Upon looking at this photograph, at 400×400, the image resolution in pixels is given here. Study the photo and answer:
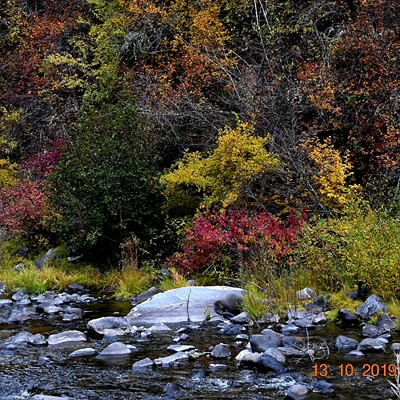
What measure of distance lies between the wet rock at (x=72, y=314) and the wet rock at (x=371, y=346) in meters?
4.28

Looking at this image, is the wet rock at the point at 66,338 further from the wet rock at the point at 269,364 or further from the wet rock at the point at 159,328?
the wet rock at the point at 269,364

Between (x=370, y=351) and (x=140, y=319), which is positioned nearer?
(x=370, y=351)

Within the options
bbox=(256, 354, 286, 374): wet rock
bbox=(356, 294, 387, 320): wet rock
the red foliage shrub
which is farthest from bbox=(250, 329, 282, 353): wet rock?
the red foliage shrub

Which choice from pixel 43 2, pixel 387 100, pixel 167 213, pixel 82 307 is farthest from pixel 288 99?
pixel 43 2

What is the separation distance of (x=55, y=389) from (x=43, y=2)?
Answer: 19523 millimetres

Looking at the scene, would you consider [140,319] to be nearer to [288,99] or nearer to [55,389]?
[55,389]

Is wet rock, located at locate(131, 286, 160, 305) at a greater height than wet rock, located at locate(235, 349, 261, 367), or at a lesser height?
lesser

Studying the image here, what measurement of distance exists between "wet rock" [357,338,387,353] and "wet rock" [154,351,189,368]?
177 centimetres

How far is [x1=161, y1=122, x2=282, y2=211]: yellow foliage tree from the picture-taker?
442 inches

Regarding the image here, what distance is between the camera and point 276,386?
5.18 meters

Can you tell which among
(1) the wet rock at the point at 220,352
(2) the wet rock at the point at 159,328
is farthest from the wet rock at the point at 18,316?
(1) the wet rock at the point at 220,352

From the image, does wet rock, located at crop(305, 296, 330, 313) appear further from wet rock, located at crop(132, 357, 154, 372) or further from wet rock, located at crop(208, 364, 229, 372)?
wet rock, located at crop(132, 357, 154, 372)

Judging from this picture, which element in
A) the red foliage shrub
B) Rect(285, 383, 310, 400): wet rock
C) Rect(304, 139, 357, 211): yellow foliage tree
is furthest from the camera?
Rect(304, 139, 357, 211): yellow foliage tree

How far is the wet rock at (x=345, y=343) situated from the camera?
248 inches
